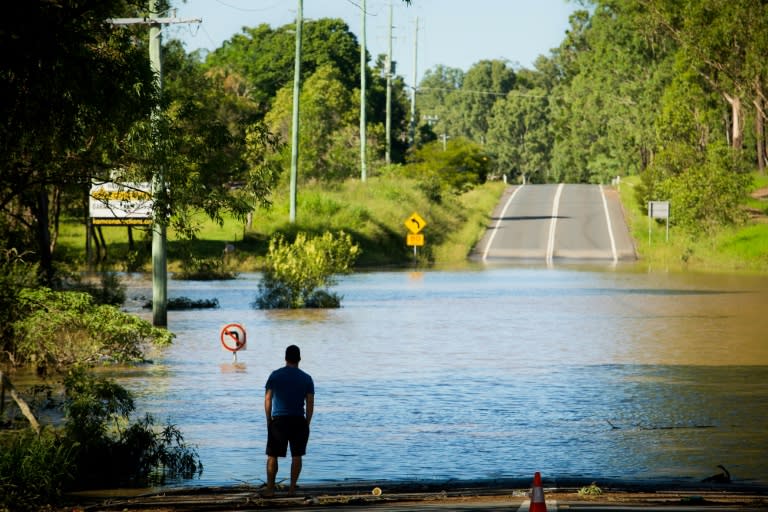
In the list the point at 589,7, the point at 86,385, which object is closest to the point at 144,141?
the point at 86,385

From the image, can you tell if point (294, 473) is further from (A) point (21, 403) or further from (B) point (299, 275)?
(B) point (299, 275)

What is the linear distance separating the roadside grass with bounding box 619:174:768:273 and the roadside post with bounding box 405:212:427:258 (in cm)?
1197

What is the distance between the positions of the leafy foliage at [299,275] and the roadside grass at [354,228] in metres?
15.8

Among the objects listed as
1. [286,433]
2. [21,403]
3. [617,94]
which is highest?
[617,94]

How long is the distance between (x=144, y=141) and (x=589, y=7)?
499ft

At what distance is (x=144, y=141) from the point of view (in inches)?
740

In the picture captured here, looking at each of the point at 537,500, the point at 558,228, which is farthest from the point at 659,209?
the point at 537,500

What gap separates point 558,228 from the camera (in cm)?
8831

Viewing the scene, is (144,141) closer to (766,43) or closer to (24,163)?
(24,163)

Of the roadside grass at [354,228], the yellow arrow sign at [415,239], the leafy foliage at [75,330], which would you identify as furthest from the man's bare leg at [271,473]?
the yellow arrow sign at [415,239]

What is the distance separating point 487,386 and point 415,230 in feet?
161

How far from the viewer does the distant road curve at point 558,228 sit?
76.6 metres

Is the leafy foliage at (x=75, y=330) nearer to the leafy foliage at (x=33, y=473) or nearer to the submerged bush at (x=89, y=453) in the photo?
the submerged bush at (x=89, y=453)

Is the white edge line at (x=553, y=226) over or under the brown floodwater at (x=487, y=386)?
over
